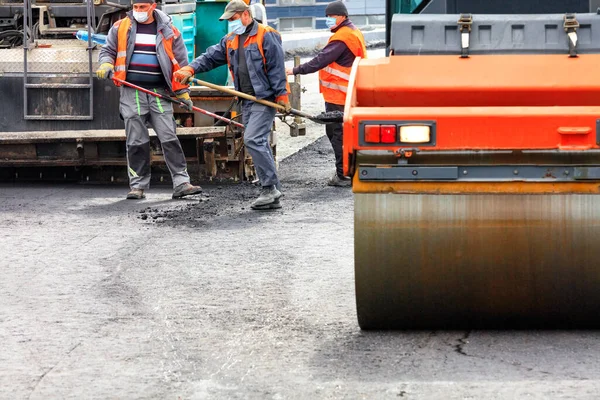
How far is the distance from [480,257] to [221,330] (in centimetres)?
130

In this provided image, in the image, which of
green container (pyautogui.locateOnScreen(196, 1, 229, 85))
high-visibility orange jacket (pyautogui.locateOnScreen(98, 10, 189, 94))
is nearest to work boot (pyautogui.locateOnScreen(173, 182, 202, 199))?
high-visibility orange jacket (pyautogui.locateOnScreen(98, 10, 189, 94))

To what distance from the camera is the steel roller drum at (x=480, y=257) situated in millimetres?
5535

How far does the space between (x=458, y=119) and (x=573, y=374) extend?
1.13 m

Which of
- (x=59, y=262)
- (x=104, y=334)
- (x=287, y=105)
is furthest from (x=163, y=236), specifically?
(x=104, y=334)

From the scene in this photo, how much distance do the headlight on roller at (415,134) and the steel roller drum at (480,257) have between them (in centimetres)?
26

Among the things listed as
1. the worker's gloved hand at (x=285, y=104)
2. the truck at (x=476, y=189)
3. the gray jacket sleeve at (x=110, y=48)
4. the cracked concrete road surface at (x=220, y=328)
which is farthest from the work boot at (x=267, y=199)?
the truck at (x=476, y=189)

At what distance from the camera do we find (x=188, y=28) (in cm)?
1305

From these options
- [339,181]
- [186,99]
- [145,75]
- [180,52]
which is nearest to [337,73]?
[339,181]

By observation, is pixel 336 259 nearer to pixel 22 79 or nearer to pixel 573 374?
pixel 573 374

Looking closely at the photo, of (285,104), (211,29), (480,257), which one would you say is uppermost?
(211,29)

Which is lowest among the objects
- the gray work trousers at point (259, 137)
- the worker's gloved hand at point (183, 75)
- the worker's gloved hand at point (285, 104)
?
the gray work trousers at point (259, 137)

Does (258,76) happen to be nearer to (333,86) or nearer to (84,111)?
(333,86)

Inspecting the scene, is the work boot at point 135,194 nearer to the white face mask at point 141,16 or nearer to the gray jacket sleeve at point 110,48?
the gray jacket sleeve at point 110,48

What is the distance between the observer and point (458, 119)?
5422 mm
